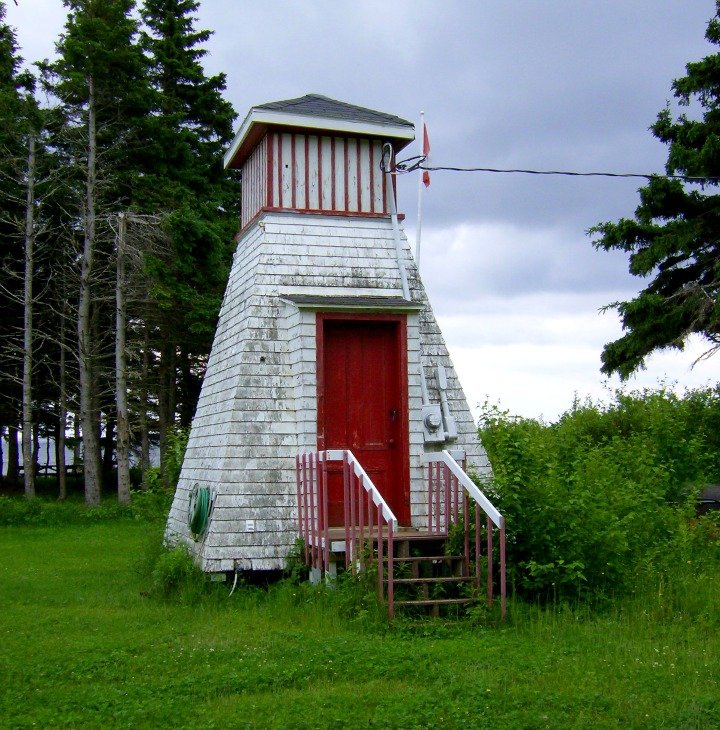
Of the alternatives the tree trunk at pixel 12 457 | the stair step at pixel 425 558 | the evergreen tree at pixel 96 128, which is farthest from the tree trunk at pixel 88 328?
the stair step at pixel 425 558

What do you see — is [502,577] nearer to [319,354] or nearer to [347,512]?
[347,512]

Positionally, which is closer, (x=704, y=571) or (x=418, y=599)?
(x=418, y=599)

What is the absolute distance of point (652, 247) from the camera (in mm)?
22062

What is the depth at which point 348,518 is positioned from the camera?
9477 millimetres

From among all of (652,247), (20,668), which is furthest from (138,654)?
(652,247)

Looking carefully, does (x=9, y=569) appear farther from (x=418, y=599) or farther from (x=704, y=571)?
(x=704, y=571)

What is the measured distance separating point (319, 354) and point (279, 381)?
586mm

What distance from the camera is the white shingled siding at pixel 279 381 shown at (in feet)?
33.9

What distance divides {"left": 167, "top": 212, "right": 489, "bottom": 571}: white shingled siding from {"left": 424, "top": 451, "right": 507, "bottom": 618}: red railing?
0.36 m

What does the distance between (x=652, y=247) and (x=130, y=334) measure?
1574 centimetres

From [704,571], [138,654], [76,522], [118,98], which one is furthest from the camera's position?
[118,98]

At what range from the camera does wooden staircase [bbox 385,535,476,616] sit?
28.8 ft

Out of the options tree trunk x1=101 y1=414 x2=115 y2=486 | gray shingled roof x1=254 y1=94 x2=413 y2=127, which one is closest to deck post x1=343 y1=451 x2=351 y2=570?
gray shingled roof x1=254 y1=94 x2=413 y2=127

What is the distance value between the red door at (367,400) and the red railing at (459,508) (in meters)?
0.45
